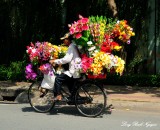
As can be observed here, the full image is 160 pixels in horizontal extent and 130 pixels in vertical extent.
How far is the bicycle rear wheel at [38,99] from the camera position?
9477mm

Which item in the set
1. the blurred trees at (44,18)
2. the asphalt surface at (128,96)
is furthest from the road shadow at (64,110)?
the blurred trees at (44,18)

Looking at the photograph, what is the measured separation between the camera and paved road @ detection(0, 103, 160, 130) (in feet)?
25.8

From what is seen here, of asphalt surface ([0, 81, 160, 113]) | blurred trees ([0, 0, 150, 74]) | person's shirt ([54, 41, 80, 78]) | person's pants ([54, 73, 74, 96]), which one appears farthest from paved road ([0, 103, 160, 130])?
blurred trees ([0, 0, 150, 74])

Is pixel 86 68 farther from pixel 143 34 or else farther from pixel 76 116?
pixel 143 34

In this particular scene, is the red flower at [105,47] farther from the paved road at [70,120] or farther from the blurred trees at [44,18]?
the blurred trees at [44,18]

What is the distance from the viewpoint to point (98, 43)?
8680 mm

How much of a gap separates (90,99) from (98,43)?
4.28ft

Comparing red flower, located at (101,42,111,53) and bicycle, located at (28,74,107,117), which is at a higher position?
red flower, located at (101,42,111,53)

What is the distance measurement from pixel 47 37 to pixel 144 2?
13.4 feet

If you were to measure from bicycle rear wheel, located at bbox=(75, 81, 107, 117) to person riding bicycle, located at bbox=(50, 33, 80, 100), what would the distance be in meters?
0.27

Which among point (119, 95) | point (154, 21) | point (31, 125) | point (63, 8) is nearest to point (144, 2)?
point (154, 21)

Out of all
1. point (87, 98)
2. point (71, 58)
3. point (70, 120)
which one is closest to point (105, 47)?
point (71, 58)

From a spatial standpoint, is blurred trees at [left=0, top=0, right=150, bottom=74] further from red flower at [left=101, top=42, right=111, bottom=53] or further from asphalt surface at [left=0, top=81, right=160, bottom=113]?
red flower at [left=101, top=42, right=111, bottom=53]

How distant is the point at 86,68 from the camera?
8.44 metres
